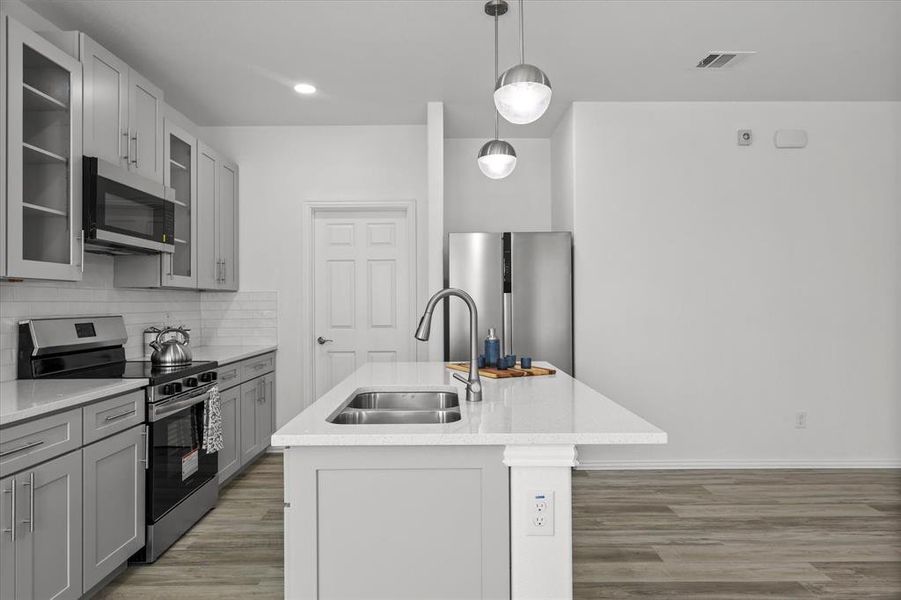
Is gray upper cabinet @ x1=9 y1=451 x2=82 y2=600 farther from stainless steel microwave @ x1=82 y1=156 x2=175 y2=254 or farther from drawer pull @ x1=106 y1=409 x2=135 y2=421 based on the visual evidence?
stainless steel microwave @ x1=82 y1=156 x2=175 y2=254

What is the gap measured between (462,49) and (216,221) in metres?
2.23

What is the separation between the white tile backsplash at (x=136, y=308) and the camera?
2.71 metres

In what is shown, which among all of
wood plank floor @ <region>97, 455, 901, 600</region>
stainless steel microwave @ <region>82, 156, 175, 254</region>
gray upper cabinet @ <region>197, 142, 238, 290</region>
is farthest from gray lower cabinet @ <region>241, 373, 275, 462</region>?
stainless steel microwave @ <region>82, 156, 175, 254</region>

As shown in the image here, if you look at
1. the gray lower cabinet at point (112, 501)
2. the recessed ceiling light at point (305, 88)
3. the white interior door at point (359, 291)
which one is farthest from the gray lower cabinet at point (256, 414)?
the recessed ceiling light at point (305, 88)

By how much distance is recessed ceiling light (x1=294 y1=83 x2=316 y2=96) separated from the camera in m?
3.90

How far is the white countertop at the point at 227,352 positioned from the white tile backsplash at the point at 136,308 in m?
0.21

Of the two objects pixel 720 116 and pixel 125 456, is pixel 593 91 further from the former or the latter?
pixel 125 456

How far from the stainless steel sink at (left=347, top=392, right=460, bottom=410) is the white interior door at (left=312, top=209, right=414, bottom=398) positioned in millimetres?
2336

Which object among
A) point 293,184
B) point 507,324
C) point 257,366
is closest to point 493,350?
point 507,324

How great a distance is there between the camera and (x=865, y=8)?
2963 millimetres

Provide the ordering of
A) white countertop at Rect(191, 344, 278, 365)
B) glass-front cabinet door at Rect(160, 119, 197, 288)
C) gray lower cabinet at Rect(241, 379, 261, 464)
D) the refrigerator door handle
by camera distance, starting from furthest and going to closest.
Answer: the refrigerator door handle < gray lower cabinet at Rect(241, 379, 261, 464) < white countertop at Rect(191, 344, 278, 365) < glass-front cabinet door at Rect(160, 119, 197, 288)

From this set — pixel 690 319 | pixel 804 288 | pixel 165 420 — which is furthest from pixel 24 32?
pixel 804 288

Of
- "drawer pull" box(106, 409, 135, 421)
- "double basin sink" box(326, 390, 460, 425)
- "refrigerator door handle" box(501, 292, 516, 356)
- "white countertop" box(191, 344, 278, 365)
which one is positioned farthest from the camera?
"refrigerator door handle" box(501, 292, 516, 356)

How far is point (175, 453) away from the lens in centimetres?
293
